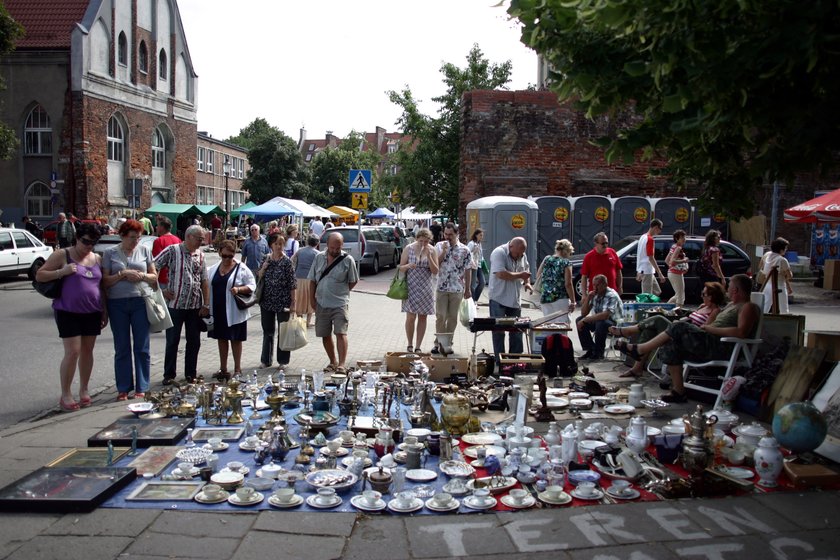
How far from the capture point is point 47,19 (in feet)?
110

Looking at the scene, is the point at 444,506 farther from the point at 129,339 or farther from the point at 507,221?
the point at 507,221

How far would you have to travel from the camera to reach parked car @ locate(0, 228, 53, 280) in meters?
20.6

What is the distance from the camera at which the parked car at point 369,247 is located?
2327cm

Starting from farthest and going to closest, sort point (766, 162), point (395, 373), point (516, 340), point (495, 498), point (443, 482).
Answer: point (516, 340) → point (395, 373) → point (443, 482) → point (495, 498) → point (766, 162)

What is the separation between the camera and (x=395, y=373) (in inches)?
331

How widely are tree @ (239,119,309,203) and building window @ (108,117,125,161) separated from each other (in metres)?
17.9

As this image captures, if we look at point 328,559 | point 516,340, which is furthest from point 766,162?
point 516,340

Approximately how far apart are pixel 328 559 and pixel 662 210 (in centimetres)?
1998

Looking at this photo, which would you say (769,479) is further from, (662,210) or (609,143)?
(662,210)

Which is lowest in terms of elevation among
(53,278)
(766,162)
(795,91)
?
(53,278)

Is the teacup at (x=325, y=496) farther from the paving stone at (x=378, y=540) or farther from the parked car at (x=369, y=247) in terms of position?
the parked car at (x=369, y=247)

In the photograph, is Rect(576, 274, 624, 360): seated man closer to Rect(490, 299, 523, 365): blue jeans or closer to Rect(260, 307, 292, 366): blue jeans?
Rect(490, 299, 523, 365): blue jeans

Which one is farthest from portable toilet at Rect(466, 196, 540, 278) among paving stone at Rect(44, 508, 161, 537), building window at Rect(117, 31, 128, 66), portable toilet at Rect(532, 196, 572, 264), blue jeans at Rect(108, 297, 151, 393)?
building window at Rect(117, 31, 128, 66)

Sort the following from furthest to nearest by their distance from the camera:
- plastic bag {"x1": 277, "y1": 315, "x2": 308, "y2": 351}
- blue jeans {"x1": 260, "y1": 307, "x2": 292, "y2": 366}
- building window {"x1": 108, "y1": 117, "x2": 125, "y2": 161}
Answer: building window {"x1": 108, "y1": 117, "x2": 125, "y2": 161} < blue jeans {"x1": 260, "y1": 307, "x2": 292, "y2": 366} < plastic bag {"x1": 277, "y1": 315, "x2": 308, "y2": 351}
